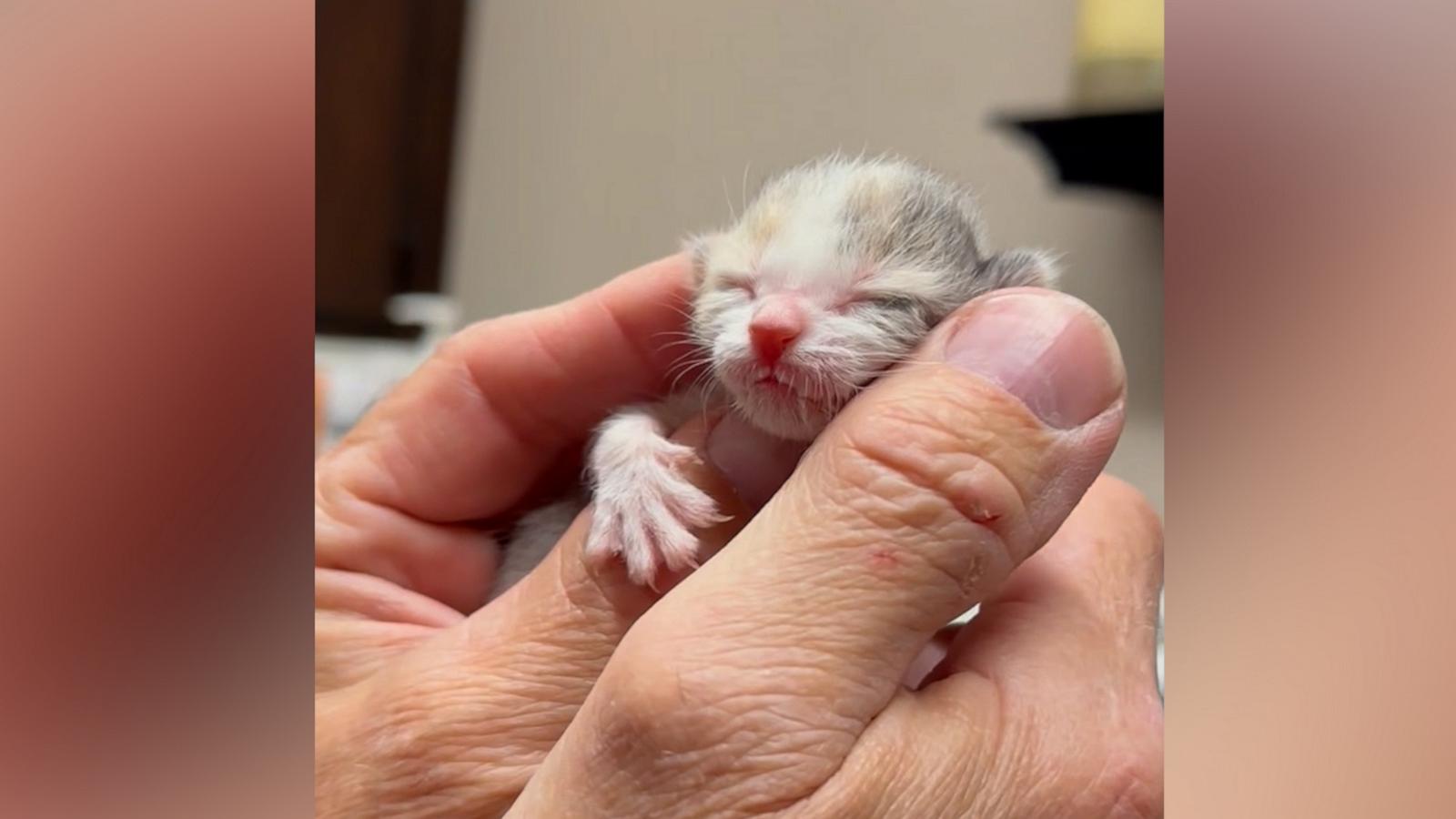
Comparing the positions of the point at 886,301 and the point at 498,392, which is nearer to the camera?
the point at 886,301

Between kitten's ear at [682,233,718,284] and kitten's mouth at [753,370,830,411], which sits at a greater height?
kitten's ear at [682,233,718,284]

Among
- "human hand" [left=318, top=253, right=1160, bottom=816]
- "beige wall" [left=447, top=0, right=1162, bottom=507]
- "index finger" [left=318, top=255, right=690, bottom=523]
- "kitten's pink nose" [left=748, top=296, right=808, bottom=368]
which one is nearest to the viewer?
"human hand" [left=318, top=253, right=1160, bottom=816]

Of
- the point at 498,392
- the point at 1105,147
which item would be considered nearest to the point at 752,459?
the point at 498,392

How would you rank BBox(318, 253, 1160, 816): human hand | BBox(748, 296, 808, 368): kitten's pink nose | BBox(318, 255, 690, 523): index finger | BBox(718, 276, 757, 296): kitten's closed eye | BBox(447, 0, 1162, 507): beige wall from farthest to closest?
BBox(447, 0, 1162, 507): beige wall, BBox(318, 255, 690, 523): index finger, BBox(718, 276, 757, 296): kitten's closed eye, BBox(748, 296, 808, 368): kitten's pink nose, BBox(318, 253, 1160, 816): human hand

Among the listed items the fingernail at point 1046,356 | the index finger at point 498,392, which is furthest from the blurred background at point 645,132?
the fingernail at point 1046,356

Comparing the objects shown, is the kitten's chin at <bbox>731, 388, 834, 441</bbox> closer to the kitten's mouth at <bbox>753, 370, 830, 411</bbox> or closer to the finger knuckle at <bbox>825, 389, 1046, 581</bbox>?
the kitten's mouth at <bbox>753, 370, 830, 411</bbox>

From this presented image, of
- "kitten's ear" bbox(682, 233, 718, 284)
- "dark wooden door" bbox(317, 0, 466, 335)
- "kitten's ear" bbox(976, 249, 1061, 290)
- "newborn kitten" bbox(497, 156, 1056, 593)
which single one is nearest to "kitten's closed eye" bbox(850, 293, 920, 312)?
"newborn kitten" bbox(497, 156, 1056, 593)

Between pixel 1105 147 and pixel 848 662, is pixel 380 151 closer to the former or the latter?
pixel 1105 147

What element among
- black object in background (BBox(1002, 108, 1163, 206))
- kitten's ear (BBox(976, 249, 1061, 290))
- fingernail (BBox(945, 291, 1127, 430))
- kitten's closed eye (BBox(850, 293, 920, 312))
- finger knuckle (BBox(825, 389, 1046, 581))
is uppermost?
black object in background (BBox(1002, 108, 1163, 206))
